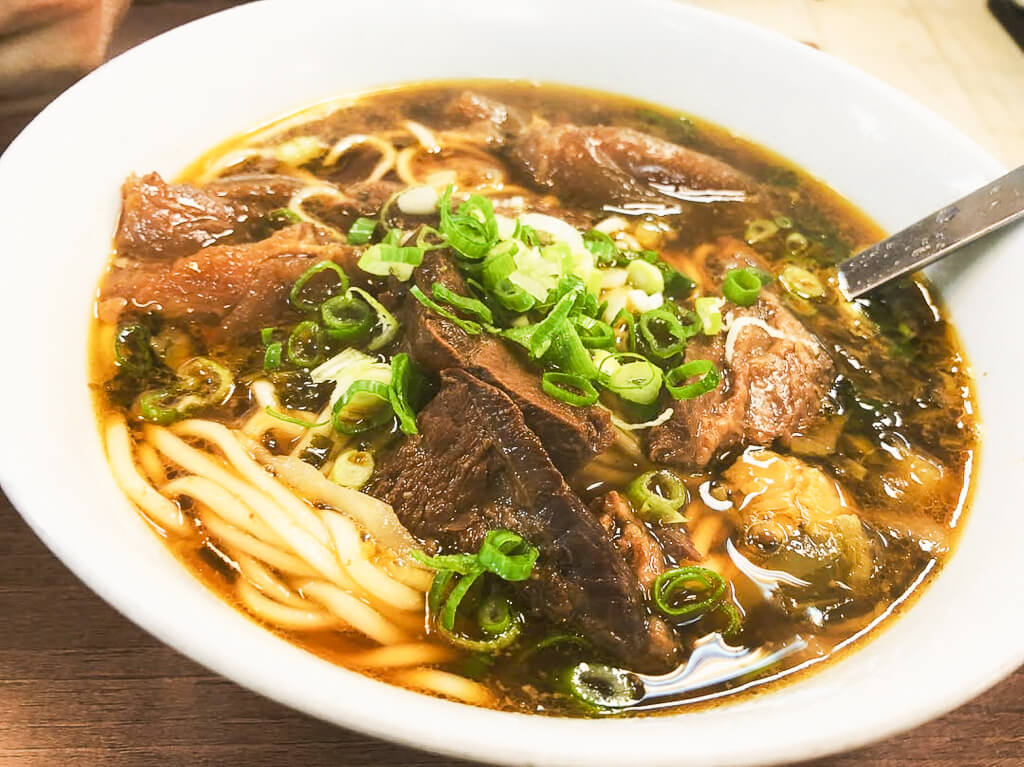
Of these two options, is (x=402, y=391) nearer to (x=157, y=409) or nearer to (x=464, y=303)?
(x=464, y=303)

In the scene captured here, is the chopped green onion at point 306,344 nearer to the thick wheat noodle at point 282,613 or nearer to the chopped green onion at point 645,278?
the thick wheat noodle at point 282,613

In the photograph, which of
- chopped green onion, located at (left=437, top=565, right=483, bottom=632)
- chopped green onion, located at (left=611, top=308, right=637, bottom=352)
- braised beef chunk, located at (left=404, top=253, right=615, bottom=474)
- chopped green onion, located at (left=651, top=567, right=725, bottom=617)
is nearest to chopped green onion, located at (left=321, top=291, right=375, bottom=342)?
braised beef chunk, located at (left=404, top=253, right=615, bottom=474)

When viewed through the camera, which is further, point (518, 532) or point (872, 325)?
point (872, 325)

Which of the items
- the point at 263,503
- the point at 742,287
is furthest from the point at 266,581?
the point at 742,287

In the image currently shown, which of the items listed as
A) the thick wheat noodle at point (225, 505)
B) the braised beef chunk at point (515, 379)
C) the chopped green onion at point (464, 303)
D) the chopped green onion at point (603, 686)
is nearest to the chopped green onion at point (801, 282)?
the braised beef chunk at point (515, 379)

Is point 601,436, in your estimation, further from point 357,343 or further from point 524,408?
point 357,343

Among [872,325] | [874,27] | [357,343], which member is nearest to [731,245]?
[872,325]
